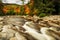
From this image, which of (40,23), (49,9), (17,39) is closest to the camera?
(17,39)

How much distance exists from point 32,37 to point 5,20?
718 mm

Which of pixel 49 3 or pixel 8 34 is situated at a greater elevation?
pixel 49 3

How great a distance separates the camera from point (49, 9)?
9.82 ft

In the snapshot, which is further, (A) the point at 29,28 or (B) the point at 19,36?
(A) the point at 29,28

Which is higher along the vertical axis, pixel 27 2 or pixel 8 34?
pixel 27 2

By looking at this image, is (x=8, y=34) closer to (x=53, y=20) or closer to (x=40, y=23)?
(x=40, y=23)

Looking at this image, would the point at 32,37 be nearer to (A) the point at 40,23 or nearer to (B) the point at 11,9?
(A) the point at 40,23

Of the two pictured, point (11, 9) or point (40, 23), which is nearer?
point (40, 23)

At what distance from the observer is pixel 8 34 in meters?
2.15

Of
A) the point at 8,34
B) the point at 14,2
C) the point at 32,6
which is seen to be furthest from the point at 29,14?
the point at 8,34

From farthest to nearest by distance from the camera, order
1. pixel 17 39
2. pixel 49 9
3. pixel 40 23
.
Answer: pixel 49 9 → pixel 40 23 → pixel 17 39

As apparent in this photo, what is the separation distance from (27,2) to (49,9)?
0.38 meters

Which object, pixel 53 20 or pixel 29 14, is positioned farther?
pixel 29 14

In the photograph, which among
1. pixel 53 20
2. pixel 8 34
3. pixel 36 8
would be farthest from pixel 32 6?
pixel 8 34
